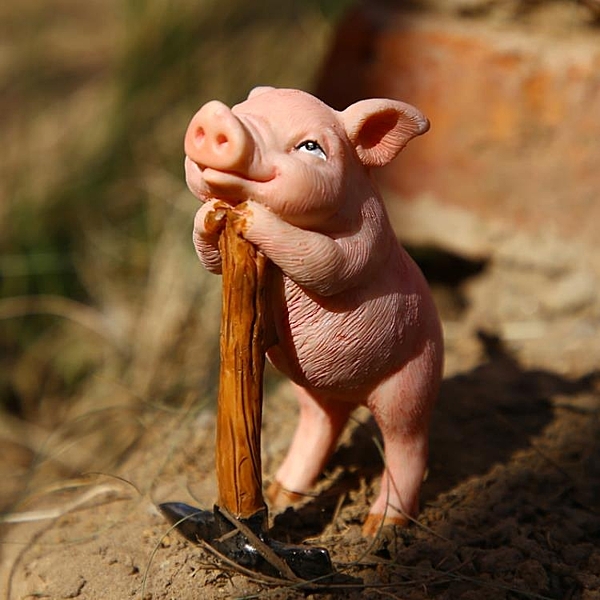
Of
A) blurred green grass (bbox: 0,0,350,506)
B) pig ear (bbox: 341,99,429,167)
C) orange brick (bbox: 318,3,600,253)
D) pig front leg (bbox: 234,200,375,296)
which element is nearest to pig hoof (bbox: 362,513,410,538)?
pig front leg (bbox: 234,200,375,296)

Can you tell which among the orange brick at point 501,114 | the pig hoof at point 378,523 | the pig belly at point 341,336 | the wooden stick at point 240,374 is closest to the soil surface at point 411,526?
the pig hoof at point 378,523

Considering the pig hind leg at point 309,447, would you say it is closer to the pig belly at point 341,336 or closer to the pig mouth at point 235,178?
the pig belly at point 341,336

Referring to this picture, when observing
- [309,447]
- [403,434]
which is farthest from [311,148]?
[309,447]

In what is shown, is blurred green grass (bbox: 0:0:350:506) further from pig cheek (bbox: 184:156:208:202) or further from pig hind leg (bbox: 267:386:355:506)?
pig cheek (bbox: 184:156:208:202)

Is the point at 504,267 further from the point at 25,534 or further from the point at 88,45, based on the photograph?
the point at 88,45

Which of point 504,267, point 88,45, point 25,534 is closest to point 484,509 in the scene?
point 25,534

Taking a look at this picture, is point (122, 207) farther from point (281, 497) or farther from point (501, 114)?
point (281, 497)
